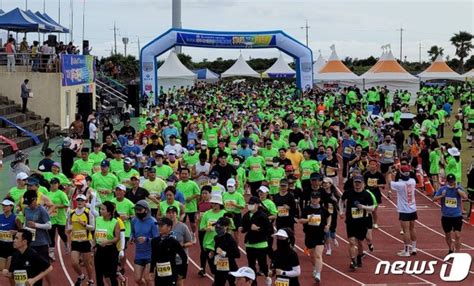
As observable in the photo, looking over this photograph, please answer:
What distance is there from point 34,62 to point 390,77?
27.5 metres

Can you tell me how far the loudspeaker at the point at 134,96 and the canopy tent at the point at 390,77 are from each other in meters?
17.7

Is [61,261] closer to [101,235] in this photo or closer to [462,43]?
[101,235]

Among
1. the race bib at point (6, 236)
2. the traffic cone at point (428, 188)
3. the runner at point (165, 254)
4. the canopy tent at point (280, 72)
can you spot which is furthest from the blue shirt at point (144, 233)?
the canopy tent at point (280, 72)

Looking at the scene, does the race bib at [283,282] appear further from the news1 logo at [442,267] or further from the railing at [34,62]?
the railing at [34,62]

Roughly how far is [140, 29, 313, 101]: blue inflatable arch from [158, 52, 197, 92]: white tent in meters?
13.2

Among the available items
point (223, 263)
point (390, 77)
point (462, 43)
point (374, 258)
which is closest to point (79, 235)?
point (223, 263)

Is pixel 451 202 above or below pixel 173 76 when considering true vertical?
below

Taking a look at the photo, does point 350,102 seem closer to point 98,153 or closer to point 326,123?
point 326,123

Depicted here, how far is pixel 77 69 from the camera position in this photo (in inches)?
1340

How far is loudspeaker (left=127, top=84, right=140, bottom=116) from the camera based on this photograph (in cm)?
4050

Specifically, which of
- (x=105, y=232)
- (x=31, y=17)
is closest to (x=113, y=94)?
(x=31, y=17)

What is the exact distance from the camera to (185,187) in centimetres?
1376

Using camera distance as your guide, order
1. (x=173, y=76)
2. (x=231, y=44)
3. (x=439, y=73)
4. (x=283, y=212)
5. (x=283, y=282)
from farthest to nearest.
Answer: (x=173, y=76)
(x=439, y=73)
(x=231, y=44)
(x=283, y=212)
(x=283, y=282)

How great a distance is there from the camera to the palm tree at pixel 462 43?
10675 cm
